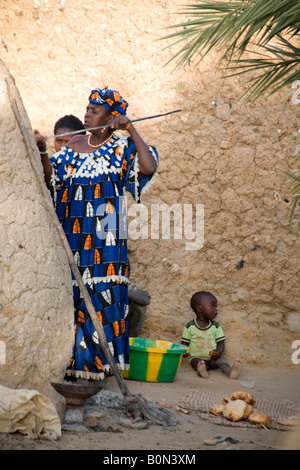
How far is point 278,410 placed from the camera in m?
3.87

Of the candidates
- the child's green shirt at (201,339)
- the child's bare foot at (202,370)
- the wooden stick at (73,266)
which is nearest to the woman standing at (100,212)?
the wooden stick at (73,266)

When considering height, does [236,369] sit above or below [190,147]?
below

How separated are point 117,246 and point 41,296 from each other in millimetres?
772

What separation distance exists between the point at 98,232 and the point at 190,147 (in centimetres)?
215

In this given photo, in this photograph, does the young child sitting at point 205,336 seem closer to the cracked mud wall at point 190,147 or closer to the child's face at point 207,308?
the child's face at point 207,308

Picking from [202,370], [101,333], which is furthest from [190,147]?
[101,333]

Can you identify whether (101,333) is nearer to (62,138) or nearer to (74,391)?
(74,391)

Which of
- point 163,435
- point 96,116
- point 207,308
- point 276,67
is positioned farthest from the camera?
point 207,308

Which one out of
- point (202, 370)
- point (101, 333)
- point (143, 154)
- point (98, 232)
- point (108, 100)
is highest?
point (108, 100)

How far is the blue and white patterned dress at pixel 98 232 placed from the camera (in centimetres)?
352

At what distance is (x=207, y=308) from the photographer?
506 centimetres

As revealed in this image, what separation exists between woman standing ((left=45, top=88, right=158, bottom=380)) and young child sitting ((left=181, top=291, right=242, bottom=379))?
146cm

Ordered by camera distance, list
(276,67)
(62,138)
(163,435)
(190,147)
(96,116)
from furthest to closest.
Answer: (190,147) → (62,138) → (276,67) → (96,116) → (163,435)
